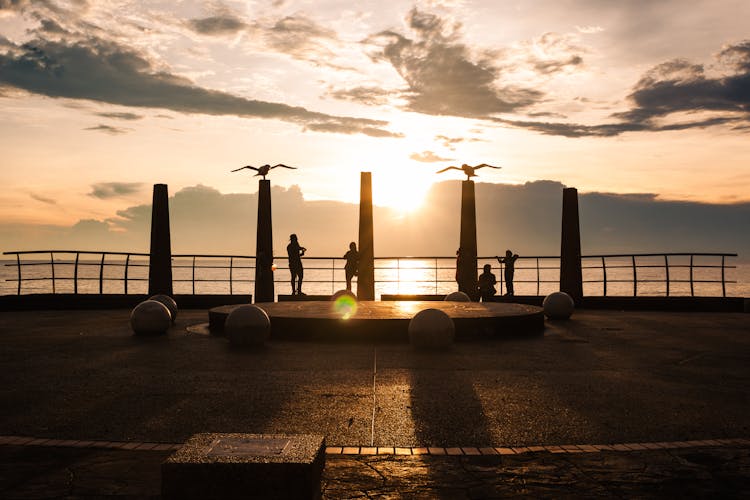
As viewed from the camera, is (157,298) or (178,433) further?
(157,298)

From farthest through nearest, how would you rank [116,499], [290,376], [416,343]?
[416,343]
[290,376]
[116,499]

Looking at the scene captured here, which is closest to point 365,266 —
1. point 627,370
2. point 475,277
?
point 475,277

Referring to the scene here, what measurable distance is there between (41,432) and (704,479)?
6.02 metres

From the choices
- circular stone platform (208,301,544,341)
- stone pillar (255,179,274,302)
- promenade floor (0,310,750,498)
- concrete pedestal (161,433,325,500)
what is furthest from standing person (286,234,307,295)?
concrete pedestal (161,433,325,500)

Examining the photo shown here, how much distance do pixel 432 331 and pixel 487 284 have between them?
11948mm

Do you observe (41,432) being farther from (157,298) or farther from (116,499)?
(157,298)

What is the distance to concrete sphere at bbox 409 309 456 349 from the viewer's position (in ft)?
41.9

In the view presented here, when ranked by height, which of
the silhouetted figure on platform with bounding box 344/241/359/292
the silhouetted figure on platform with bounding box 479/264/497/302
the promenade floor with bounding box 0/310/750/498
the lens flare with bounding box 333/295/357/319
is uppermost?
the silhouetted figure on platform with bounding box 344/241/359/292

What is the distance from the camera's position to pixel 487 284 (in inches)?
958

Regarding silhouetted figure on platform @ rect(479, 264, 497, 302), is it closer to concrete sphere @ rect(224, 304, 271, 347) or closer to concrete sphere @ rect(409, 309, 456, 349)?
concrete sphere @ rect(409, 309, 456, 349)

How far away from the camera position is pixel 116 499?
15.8ft

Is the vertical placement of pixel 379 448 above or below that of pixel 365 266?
below

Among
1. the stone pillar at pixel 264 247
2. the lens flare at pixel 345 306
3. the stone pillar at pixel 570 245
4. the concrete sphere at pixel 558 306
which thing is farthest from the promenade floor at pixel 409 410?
the stone pillar at pixel 264 247

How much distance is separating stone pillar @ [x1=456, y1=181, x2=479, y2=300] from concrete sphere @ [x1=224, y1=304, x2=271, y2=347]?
13032mm
